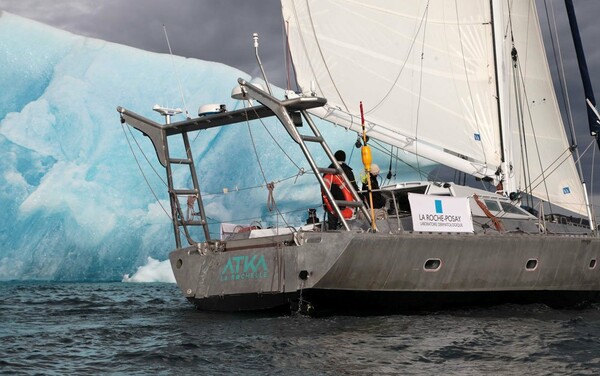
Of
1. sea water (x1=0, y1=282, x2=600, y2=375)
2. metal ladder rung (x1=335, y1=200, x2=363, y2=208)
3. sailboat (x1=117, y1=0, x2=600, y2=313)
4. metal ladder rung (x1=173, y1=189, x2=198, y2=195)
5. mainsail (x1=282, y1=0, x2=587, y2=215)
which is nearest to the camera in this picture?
sea water (x1=0, y1=282, x2=600, y2=375)

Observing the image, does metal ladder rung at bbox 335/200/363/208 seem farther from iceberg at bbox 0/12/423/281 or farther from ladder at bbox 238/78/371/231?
iceberg at bbox 0/12/423/281

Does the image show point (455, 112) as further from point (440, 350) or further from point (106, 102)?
point (106, 102)

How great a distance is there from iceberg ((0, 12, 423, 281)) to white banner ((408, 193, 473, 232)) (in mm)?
14160

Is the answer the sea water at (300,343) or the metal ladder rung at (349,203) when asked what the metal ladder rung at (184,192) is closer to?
the sea water at (300,343)

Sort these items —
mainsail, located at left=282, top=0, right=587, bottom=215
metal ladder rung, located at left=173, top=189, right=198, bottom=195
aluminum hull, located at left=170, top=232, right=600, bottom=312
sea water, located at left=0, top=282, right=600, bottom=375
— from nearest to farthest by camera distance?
sea water, located at left=0, top=282, right=600, bottom=375 < aluminum hull, located at left=170, top=232, right=600, bottom=312 < metal ladder rung, located at left=173, top=189, right=198, bottom=195 < mainsail, located at left=282, top=0, right=587, bottom=215

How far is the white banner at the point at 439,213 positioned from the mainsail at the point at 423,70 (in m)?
3.52

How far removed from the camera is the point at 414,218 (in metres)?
10.4

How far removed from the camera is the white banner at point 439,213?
1043 cm

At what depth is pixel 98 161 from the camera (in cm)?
2728

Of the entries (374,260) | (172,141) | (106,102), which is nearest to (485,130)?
(374,260)

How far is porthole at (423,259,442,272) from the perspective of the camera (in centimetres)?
1040

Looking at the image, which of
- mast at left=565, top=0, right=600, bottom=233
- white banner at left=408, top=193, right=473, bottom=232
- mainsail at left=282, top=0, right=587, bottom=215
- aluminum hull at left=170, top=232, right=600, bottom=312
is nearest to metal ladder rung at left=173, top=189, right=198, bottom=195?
aluminum hull at left=170, top=232, right=600, bottom=312

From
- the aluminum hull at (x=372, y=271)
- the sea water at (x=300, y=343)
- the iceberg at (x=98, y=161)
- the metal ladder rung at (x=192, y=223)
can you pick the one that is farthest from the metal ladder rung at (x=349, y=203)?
the iceberg at (x=98, y=161)

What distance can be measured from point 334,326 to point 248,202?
17.6 meters
